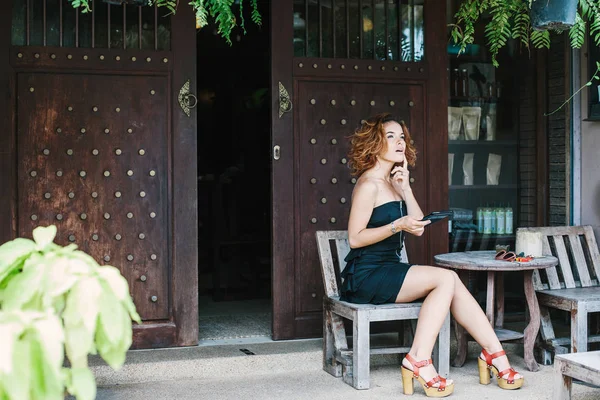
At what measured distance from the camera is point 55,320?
1.23 metres

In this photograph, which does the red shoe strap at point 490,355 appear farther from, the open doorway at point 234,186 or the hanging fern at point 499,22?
the hanging fern at point 499,22

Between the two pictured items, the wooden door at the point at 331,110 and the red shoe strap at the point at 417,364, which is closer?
the red shoe strap at the point at 417,364

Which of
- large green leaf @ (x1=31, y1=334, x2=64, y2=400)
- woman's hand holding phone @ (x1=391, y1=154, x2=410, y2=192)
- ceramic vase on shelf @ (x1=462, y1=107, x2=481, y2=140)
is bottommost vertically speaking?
large green leaf @ (x1=31, y1=334, x2=64, y2=400)

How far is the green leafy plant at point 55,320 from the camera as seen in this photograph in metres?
1.18

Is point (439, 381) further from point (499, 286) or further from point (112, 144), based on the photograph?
point (112, 144)

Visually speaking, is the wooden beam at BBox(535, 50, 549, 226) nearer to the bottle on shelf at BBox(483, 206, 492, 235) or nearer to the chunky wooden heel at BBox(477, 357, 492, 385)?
the bottle on shelf at BBox(483, 206, 492, 235)

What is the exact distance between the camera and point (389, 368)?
4859 millimetres

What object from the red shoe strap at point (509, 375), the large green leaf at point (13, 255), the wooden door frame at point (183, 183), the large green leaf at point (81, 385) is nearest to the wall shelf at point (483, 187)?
the red shoe strap at point (509, 375)

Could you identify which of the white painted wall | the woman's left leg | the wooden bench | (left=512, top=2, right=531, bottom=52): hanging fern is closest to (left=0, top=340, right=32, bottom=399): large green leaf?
the wooden bench

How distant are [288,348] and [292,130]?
4.73ft

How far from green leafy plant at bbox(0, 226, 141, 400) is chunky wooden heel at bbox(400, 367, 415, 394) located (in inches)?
120

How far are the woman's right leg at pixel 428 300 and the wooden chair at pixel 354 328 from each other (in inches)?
3.4

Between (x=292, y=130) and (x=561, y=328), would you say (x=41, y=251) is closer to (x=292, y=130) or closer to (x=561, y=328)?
(x=292, y=130)

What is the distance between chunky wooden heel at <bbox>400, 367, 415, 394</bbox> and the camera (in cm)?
420
